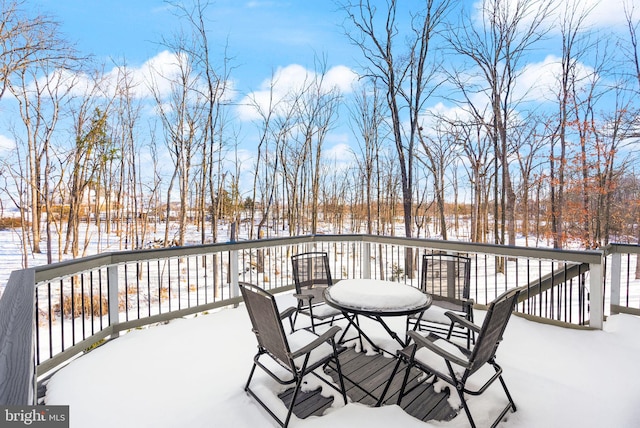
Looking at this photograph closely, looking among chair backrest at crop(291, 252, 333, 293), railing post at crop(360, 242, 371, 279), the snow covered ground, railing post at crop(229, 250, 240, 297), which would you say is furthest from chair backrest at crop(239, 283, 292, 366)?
railing post at crop(360, 242, 371, 279)

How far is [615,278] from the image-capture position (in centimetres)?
370

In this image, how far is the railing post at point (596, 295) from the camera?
3209mm

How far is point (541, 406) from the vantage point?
82.5 inches

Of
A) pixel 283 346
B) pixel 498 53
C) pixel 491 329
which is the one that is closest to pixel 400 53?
pixel 498 53

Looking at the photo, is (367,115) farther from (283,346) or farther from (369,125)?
(283,346)

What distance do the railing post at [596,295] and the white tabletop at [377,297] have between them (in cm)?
211

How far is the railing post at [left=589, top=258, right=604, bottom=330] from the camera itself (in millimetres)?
3209

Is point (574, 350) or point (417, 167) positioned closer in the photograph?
point (574, 350)

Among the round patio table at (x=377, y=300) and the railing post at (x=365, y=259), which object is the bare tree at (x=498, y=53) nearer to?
the railing post at (x=365, y=259)

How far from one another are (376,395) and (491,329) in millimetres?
993

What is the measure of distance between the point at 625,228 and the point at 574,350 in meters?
13.1

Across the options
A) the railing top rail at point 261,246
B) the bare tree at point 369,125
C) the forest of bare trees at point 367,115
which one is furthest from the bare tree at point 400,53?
the railing top rail at point 261,246

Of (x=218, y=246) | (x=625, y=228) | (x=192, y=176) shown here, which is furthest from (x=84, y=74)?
(x=625, y=228)

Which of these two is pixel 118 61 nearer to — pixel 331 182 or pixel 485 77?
pixel 331 182
